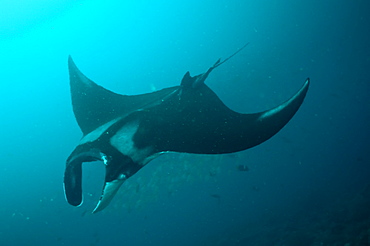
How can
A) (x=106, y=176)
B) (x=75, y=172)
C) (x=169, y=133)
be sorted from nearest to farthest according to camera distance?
(x=106, y=176)
(x=75, y=172)
(x=169, y=133)

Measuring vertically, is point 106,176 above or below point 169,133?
below

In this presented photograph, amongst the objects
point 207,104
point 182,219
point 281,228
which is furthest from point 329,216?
point 207,104

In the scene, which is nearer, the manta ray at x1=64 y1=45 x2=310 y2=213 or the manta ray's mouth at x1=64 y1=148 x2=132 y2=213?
the manta ray's mouth at x1=64 y1=148 x2=132 y2=213

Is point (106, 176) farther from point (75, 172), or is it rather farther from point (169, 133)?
point (169, 133)

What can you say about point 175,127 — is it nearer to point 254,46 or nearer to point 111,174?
point 111,174

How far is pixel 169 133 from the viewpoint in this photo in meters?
3.62

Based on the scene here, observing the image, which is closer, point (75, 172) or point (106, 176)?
point (106, 176)

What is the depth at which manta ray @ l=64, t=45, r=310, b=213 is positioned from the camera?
3213 mm

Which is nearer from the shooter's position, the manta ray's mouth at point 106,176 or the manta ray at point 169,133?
the manta ray's mouth at point 106,176

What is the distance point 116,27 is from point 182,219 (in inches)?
2553

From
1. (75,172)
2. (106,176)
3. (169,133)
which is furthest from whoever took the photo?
(169,133)

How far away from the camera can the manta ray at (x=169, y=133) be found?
3.21m

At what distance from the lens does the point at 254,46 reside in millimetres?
32625

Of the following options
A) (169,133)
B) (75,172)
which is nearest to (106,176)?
(75,172)
